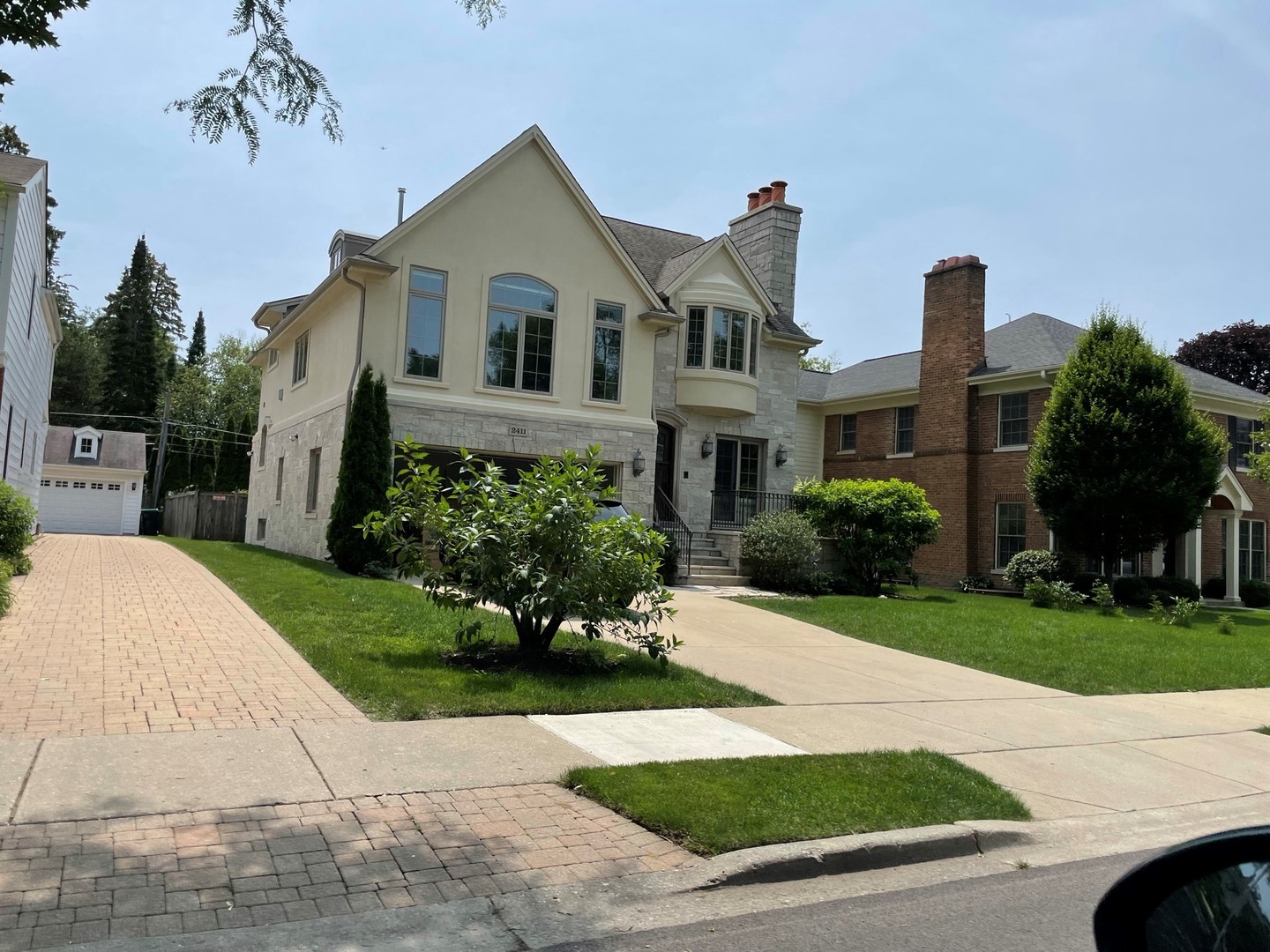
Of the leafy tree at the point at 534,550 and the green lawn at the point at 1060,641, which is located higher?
the leafy tree at the point at 534,550

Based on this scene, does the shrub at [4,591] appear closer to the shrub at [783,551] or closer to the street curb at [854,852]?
the street curb at [854,852]

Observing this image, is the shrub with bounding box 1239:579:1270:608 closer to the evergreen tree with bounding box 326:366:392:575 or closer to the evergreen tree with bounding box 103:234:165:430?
the evergreen tree with bounding box 326:366:392:575

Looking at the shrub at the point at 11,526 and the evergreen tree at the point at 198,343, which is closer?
the shrub at the point at 11,526

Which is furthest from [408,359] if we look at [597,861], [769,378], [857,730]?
[597,861]

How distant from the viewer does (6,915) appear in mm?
3955

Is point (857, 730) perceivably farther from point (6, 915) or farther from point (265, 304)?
point (265, 304)

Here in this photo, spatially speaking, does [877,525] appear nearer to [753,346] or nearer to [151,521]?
[753,346]

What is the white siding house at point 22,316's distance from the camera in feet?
56.5

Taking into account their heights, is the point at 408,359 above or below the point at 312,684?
above

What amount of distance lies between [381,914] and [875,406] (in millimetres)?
26852

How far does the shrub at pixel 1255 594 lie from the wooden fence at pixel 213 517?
92.5 feet

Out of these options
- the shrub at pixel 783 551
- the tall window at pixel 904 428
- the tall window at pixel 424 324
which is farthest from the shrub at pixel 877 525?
the tall window at pixel 424 324

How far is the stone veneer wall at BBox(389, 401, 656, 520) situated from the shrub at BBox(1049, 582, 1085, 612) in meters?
8.42

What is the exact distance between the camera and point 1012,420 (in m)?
26.2
